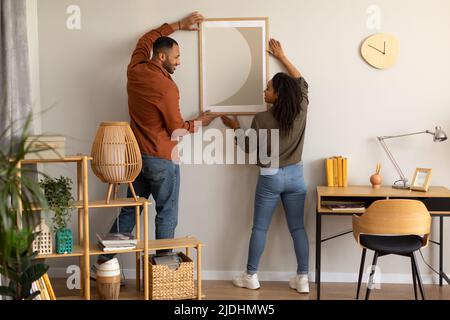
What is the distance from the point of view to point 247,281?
A: 491cm

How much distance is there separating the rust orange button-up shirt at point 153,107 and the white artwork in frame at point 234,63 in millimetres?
420

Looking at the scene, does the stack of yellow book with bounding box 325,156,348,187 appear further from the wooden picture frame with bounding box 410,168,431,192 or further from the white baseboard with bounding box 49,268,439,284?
the white baseboard with bounding box 49,268,439,284

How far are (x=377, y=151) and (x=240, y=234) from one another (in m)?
1.22

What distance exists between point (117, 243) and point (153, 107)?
1.02 m

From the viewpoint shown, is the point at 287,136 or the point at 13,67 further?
the point at 287,136

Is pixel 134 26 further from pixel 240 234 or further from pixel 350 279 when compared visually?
pixel 350 279

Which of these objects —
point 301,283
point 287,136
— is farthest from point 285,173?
point 301,283

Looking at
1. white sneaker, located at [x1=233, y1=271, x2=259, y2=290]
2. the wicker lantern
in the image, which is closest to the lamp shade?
the wicker lantern

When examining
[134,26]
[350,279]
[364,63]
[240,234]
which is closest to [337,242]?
[350,279]

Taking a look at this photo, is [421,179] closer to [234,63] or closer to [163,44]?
[234,63]

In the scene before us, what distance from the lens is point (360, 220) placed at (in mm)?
4242

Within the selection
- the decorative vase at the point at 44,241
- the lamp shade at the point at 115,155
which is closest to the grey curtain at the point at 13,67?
the lamp shade at the point at 115,155

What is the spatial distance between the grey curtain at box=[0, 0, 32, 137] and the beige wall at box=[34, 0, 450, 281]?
2.43 feet

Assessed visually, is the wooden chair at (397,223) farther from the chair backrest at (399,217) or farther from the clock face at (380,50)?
the clock face at (380,50)
